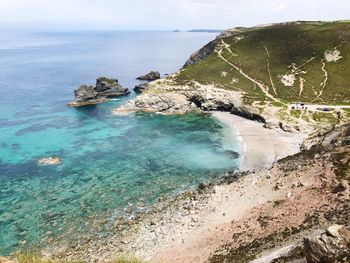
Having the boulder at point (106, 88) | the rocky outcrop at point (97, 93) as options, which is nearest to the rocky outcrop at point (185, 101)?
the rocky outcrop at point (97, 93)

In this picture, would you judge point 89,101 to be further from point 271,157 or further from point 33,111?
point 271,157

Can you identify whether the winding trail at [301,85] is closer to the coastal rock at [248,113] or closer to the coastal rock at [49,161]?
the coastal rock at [248,113]

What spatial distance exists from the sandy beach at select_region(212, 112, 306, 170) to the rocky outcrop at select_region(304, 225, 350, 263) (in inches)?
1957

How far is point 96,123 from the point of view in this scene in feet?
356

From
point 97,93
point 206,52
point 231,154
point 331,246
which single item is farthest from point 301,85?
point 331,246

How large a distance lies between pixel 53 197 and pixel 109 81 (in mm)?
93548

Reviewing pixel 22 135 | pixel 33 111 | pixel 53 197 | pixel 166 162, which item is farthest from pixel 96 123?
pixel 53 197

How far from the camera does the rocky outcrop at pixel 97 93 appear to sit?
5305 inches

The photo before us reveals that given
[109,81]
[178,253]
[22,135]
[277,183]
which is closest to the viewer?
[178,253]

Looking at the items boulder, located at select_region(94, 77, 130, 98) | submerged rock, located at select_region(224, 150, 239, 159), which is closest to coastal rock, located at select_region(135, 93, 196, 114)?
boulder, located at select_region(94, 77, 130, 98)

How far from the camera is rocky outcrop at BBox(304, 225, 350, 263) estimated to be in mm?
21344

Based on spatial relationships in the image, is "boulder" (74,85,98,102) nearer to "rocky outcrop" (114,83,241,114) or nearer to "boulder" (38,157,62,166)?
"rocky outcrop" (114,83,241,114)

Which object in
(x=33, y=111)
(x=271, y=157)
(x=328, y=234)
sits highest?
(x=328, y=234)

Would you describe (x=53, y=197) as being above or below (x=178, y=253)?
below
